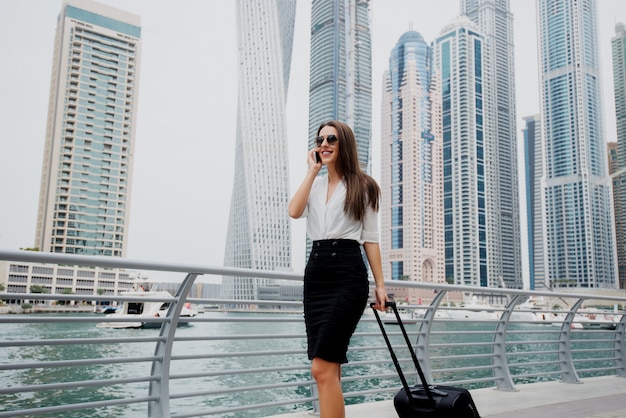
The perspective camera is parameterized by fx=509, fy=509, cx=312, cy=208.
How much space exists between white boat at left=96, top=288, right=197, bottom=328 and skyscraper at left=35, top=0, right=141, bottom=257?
58.6m

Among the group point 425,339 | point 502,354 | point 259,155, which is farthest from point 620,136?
point 425,339

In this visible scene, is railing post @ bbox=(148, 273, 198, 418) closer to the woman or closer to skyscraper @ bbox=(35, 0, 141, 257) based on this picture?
the woman

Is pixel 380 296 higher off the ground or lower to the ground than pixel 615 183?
lower

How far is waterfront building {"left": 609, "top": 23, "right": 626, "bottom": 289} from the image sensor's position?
7831cm

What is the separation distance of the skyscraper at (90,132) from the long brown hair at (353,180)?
9114 centimetres

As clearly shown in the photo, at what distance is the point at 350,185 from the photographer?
6.43 feet

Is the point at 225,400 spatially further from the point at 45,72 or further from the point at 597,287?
the point at 45,72

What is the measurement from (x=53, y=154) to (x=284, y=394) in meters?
96.6

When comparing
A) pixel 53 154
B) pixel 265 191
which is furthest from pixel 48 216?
pixel 265 191

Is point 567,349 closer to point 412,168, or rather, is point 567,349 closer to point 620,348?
point 620,348

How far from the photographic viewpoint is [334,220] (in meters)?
1.92

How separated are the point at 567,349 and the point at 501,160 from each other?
112m

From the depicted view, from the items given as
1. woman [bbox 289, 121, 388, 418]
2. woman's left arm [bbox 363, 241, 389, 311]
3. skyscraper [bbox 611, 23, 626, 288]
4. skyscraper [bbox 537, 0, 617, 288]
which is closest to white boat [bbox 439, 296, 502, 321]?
woman's left arm [bbox 363, 241, 389, 311]

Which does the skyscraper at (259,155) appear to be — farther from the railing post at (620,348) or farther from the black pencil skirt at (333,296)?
the black pencil skirt at (333,296)
